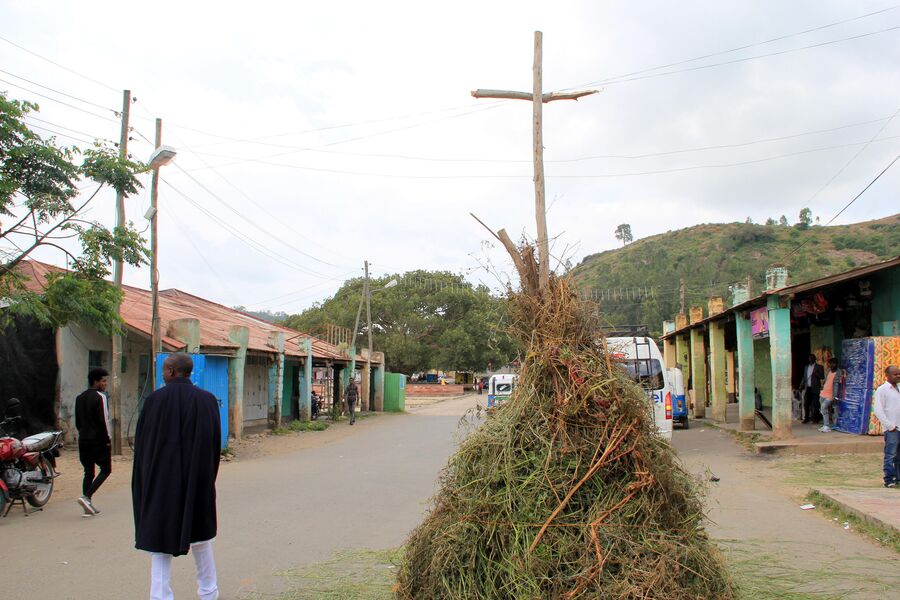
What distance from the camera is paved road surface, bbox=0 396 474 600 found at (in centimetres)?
558

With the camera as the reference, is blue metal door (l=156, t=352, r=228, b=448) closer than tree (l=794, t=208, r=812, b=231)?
Yes

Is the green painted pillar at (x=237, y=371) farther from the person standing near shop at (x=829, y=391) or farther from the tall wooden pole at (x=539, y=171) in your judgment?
the person standing near shop at (x=829, y=391)

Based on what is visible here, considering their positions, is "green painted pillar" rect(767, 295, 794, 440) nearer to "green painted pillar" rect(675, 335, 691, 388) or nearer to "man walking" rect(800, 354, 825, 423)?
"man walking" rect(800, 354, 825, 423)

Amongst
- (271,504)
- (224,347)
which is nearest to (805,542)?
(271,504)

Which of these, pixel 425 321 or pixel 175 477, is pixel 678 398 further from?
pixel 425 321

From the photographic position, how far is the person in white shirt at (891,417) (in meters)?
8.79

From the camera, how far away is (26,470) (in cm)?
834

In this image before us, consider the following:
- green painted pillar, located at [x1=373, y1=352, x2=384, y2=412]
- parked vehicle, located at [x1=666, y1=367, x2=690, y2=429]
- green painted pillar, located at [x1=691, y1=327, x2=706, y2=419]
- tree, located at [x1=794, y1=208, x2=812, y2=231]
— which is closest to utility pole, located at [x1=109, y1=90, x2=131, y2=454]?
parked vehicle, located at [x1=666, y1=367, x2=690, y2=429]

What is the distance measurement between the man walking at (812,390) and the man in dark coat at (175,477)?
49.4ft

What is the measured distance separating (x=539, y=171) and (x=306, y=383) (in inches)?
774

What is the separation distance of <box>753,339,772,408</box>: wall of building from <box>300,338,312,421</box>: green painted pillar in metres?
15.3

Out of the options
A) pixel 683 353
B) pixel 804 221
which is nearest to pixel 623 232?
pixel 804 221

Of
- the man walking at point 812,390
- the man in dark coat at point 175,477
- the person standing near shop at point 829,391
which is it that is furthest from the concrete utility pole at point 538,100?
the man walking at point 812,390

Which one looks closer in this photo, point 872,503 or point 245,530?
point 245,530
